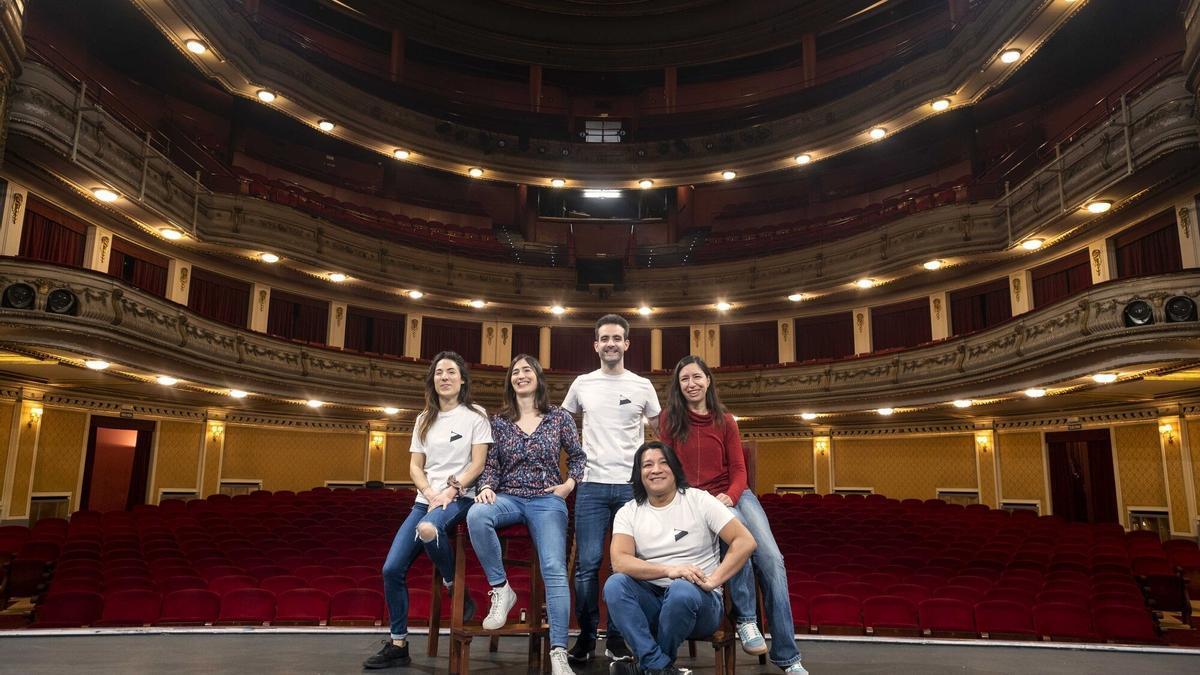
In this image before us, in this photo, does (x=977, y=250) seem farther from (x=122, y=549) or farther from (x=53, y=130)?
(x=53, y=130)

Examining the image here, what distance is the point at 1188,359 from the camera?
8.87 meters

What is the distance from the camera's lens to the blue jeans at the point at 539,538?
2.93 metres

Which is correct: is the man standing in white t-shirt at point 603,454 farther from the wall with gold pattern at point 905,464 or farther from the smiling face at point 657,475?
the wall with gold pattern at point 905,464

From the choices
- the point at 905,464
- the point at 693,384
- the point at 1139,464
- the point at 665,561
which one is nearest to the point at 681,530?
the point at 665,561

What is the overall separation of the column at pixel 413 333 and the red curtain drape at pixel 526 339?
2.81 metres

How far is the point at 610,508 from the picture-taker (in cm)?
333

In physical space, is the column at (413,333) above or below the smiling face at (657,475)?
above

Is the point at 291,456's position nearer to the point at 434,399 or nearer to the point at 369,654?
the point at 369,654

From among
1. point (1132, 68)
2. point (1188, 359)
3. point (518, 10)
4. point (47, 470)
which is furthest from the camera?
point (518, 10)

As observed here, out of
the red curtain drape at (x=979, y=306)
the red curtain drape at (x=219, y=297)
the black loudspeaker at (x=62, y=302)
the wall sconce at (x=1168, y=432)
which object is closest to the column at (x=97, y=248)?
the red curtain drape at (x=219, y=297)

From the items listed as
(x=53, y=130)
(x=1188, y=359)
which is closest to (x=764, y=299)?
(x=1188, y=359)

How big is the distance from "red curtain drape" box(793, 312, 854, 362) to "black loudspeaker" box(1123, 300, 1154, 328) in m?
9.60

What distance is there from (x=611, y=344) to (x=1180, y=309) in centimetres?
887

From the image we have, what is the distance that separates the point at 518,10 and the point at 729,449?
22.4 m
